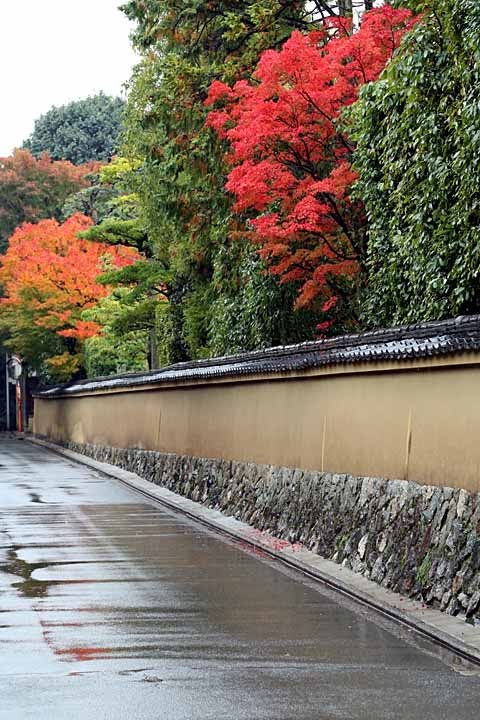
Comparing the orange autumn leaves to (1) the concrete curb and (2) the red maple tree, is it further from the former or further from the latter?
(1) the concrete curb

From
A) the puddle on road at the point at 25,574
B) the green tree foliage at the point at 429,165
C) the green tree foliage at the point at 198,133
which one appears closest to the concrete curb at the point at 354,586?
the puddle on road at the point at 25,574

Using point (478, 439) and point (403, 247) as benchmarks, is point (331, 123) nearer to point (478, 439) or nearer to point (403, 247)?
point (403, 247)

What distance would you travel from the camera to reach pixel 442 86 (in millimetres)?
20297

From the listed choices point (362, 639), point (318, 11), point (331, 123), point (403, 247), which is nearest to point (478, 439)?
point (362, 639)

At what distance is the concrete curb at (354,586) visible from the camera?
37.7ft

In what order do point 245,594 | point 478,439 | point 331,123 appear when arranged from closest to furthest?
point 478,439 → point 245,594 → point 331,123

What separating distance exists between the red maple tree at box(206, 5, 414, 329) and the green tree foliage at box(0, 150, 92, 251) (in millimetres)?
55346

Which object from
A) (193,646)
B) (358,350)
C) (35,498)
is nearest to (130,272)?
(35,498)

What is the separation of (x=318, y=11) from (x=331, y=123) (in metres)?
8.76

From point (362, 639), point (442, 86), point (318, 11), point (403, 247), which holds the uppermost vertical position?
point (318, 11)

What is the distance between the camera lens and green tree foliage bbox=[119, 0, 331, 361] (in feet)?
111

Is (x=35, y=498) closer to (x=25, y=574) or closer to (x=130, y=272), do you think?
(x=25, y=574)

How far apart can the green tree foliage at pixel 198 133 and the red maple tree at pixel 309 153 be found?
2.99 m

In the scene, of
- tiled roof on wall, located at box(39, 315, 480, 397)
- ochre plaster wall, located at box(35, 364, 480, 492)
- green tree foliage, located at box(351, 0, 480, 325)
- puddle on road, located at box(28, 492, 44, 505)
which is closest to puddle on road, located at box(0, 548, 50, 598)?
ochre plaster wall, located at box(35, 364, 480, 492)
